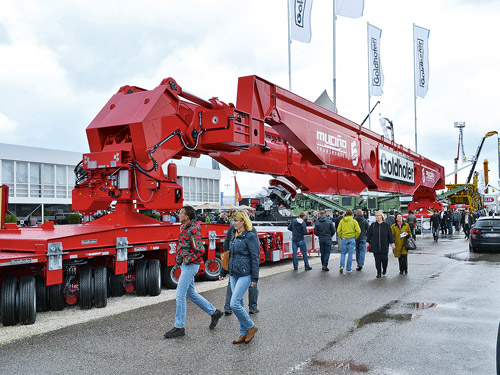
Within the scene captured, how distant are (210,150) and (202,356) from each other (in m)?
4.49

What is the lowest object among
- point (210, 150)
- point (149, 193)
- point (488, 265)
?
point (488, 265)

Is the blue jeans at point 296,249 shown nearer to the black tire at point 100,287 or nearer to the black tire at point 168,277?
the black tire at point 168,277

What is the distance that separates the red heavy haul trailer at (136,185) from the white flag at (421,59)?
57.4 ft

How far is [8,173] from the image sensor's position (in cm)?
3231

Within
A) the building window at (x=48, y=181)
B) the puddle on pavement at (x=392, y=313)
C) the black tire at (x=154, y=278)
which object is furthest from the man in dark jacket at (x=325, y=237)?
the building window at (x=48, y=181)

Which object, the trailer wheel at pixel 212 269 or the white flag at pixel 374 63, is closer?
the trailer wheel at pixel 212 269

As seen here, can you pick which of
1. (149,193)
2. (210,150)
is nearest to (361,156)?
(210,150)

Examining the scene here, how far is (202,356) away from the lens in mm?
5238

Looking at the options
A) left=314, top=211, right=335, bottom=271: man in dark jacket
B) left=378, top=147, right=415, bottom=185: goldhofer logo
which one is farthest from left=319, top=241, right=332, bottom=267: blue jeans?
left=378, top=147, right=415, bottom=185: goldhofer logo

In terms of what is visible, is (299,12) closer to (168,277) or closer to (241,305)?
(168,277)

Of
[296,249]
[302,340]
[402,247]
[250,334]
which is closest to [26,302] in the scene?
[250,334]

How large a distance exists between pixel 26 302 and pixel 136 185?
2521 millimetres

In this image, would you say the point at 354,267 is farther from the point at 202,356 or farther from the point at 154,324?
the point at 202,356

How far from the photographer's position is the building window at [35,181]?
3384cm
